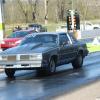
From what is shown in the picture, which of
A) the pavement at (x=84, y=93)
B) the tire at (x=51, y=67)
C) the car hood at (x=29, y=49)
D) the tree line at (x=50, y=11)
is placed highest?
the tree line at (x=50, y=11)

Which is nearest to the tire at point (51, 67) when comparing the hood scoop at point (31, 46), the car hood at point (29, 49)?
the car hood at point (29, 49)

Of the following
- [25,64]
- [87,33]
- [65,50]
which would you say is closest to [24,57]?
[25,64]

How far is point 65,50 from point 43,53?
1.71 m

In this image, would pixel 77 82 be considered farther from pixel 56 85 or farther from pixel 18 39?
pixel 18 39

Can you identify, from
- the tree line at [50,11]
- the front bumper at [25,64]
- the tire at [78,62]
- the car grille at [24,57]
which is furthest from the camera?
the tree line at [50,11]

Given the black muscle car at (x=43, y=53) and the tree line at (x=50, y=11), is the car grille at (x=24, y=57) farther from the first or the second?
the tree line at (x=50, y=11)

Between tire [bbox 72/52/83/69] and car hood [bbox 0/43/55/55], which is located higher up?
car hood [bbox 0/43/55/55]

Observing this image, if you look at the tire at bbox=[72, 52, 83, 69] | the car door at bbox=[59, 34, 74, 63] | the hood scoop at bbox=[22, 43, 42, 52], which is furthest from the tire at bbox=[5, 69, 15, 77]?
the tire at bbox=[72, 52, 83, 69]

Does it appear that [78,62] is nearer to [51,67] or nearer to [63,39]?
[63,39]

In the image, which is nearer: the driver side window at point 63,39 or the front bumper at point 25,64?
the front bumper at point 25,64

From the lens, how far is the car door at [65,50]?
11.4m

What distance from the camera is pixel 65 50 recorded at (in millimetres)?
11648

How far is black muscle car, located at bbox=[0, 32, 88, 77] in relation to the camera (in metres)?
10.1

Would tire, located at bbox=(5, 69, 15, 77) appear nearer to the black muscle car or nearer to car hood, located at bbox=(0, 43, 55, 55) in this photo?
the black muscle car
